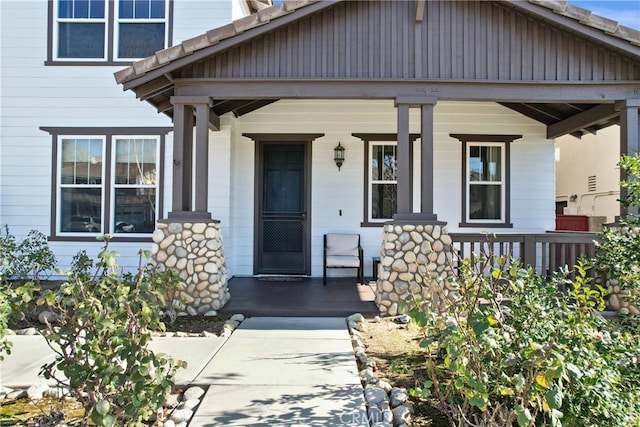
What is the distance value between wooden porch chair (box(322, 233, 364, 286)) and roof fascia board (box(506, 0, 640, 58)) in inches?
161

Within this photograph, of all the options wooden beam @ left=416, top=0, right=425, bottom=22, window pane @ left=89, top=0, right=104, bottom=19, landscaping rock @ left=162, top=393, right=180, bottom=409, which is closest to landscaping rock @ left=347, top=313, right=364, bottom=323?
landscaping rock @ left=162, top=393, right=180, bottom=409

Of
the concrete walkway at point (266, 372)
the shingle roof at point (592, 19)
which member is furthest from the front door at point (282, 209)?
the shingle roof at point (592, 19)

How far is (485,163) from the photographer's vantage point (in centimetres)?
766

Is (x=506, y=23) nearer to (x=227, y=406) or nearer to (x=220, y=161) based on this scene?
(x=220, y=161)

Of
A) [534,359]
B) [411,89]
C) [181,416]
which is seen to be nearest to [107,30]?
[411,89]

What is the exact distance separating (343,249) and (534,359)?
16.9 ft

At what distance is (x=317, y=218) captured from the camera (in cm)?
750

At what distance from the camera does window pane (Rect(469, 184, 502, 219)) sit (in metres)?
7.62

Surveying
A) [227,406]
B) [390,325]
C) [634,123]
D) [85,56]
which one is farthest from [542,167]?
[85,56]

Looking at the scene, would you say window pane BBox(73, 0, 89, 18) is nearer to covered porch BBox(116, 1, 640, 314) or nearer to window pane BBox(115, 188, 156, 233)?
covered porch BBox(116, 1, 640, 314)

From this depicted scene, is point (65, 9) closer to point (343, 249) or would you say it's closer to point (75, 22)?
point (75, 22)

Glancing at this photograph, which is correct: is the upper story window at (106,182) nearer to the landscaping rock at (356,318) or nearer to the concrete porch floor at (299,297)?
the concrete porch floor at (299,297)

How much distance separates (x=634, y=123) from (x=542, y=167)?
2.23 m

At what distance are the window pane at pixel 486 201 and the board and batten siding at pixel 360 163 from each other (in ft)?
0.84
